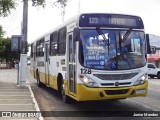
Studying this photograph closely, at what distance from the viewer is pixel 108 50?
1140cm

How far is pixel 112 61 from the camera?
11359 mm

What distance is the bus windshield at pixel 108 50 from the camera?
11305 millimetres

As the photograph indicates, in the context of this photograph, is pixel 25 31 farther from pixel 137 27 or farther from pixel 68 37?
pixel 137 27

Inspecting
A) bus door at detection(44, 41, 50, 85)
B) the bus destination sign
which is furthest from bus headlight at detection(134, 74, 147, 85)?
bus door at detection(44, 41, 50, 85)

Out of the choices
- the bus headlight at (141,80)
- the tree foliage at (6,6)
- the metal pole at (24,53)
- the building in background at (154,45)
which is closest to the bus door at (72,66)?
the bus headlight at (141,80)

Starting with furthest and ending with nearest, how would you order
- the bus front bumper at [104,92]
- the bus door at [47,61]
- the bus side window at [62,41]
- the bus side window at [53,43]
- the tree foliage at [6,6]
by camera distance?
the tree foliage at [6,6] < the bus door at [47,61] < the bus side window at [53,43] < the bus side window at [62,41] < the bus front bumper at [104,92]

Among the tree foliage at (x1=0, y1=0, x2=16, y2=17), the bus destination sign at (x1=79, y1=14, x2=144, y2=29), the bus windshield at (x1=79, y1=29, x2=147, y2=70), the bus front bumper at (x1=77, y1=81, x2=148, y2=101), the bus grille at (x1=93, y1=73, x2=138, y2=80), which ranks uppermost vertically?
the tree foliage at (x1=0, y1=0, x2=16, y2=17)

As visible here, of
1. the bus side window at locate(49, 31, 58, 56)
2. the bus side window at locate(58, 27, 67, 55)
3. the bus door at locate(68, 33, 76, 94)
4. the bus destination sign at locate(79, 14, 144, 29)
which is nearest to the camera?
the bus destination sign at locate(79, 14, 144, 29)

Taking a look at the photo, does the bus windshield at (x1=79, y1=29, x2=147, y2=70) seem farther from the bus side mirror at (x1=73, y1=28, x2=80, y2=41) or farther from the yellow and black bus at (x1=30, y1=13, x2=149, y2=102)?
the bus side mirror at (x1=73, y1=28, x2=80, y2=41)

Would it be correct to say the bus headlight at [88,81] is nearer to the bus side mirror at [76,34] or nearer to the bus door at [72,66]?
the bus door at [72,66]

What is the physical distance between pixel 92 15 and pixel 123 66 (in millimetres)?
1927

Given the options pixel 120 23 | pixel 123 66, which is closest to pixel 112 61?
pixel 123 66

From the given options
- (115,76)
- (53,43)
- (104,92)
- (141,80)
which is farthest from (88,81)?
(53,43)

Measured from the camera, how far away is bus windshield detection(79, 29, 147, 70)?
37.1 ft
